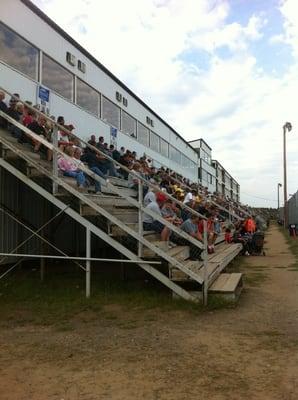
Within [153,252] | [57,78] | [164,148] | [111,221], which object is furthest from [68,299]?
[164,148]

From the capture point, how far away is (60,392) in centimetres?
478

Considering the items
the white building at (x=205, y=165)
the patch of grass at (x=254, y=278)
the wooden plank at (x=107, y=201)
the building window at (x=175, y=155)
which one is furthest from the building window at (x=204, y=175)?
the wooden plank at (x=107, y=201)

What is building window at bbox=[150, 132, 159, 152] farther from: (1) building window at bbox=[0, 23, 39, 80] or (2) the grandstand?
(1) building window at bbox=[0, 23, 39, 80]

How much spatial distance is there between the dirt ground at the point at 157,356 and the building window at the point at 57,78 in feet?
26.5

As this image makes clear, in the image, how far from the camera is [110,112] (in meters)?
19.6

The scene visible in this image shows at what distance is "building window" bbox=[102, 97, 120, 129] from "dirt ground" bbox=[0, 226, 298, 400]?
37.6 ft

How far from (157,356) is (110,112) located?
580 inches

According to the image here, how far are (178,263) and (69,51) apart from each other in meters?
9.50

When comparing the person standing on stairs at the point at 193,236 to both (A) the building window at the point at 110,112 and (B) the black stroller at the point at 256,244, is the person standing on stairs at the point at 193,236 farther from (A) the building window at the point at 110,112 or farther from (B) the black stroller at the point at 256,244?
(A) the building window at the point at 110,112

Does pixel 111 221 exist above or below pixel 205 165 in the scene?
below

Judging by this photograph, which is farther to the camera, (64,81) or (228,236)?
(228,236)

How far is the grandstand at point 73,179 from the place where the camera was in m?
9.19

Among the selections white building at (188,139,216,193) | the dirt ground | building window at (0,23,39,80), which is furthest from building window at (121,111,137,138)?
white building at (188,139,216,193)

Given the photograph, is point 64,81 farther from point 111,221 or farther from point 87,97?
point 111,221
